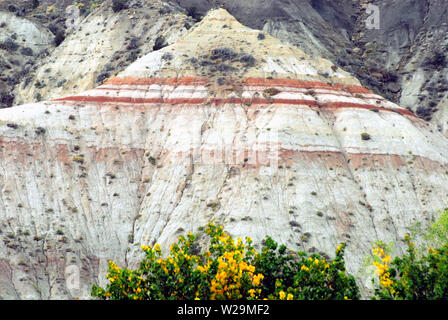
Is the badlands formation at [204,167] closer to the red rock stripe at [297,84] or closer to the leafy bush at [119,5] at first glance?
the red rock stripe at [297,84]

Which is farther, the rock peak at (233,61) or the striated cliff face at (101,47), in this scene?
the striated cliff face at (101,47)

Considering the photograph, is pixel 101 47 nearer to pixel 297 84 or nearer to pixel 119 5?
pixel 119 5

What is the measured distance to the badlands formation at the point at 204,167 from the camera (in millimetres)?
45406

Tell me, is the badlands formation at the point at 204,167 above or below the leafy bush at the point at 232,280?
above

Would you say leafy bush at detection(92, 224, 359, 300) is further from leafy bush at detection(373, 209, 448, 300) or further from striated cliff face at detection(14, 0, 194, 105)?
striated cliff face at detection(14, 0, 194, 105)

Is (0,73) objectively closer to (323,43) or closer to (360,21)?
(323,43)

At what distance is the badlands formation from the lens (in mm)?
45406

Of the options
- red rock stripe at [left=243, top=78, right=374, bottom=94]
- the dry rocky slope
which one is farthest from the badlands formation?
the dry rocky slope

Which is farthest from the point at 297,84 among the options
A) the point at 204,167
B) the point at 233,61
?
the point at 204,167

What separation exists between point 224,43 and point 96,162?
977 inches

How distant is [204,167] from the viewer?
52.4 m

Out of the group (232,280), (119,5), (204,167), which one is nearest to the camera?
(232,280)

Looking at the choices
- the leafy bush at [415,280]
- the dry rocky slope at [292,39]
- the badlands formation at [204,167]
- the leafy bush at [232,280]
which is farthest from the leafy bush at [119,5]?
the leafy bush at [415,280]

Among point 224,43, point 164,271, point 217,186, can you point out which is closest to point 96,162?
point 217,186
